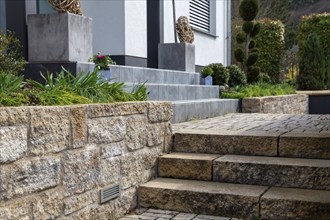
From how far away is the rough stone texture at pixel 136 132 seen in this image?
3.50 metres

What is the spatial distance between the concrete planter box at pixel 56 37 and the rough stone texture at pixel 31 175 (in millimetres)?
2257

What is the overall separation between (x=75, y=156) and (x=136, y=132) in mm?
783

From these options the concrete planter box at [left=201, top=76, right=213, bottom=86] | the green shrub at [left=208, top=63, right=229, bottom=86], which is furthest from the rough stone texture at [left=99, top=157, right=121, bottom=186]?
the green shrub at [left=208, top=63, right=229, bottom=86]

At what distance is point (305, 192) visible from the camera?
331 centimetres

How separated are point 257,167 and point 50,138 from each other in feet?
5.60

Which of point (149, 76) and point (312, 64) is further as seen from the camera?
point (312, 64)

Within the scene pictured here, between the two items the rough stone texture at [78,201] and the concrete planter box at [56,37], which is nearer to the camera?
the rough stone texture at [78,201]

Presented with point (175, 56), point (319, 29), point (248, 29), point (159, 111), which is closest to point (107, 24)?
point (175, 56)

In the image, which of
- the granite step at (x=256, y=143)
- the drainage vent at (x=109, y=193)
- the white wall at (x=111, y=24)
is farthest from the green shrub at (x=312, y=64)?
the drainage vent at (x=109, y=193)

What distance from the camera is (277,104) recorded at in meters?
10.0

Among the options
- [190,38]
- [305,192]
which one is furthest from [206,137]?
[190,38]

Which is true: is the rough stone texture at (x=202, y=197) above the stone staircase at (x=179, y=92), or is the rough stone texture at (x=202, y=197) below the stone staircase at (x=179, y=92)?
below

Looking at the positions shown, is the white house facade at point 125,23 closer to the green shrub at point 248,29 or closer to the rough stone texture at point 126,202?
the green shrub at point 248,29

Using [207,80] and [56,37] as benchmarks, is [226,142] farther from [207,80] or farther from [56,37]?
[207,80]
